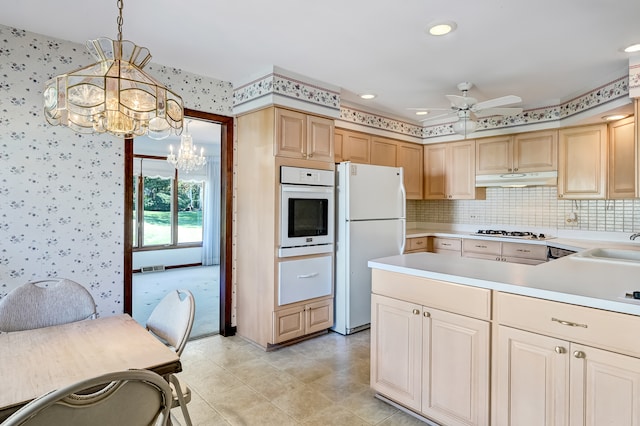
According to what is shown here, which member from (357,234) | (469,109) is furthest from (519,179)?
(357,234)

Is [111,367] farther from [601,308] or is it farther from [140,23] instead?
[140,23]

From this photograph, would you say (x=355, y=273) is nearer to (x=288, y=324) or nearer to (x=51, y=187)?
(x=288, y=324)

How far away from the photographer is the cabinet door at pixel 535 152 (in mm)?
4055

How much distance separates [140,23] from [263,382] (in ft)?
8.44

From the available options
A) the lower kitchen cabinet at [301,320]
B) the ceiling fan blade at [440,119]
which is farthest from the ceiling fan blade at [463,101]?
the lower kitchen cabinet at [301,320]

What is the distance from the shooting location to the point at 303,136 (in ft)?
11.0

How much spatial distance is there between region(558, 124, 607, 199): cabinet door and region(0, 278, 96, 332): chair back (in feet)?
14.6

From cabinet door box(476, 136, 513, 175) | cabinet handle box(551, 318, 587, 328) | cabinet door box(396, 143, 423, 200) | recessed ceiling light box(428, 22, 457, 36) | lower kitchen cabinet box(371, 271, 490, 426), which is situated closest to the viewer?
cabinet handle box(551, 318, 587, 328)

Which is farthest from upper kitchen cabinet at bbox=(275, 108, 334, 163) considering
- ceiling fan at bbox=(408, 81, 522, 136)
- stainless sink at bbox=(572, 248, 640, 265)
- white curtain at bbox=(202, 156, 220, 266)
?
white curtain at bbox=(202, 156, 220, 266)

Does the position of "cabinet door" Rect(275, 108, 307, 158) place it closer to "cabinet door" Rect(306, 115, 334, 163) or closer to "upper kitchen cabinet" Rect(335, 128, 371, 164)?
"cabinet door" Rect(306, 115, 334, 163)

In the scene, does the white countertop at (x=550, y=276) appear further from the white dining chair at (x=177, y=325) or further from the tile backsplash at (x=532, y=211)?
the tile backsplash at (x=532, y=211)

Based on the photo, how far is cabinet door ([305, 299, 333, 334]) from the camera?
11.2ft

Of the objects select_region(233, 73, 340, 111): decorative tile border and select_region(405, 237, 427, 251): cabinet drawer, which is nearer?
select_region(233, 73, 340, 111): decorative tile border

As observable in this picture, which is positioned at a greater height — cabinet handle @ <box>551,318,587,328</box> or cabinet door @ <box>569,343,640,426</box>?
cabinet handle @ <box>551,318,587,328</box>
